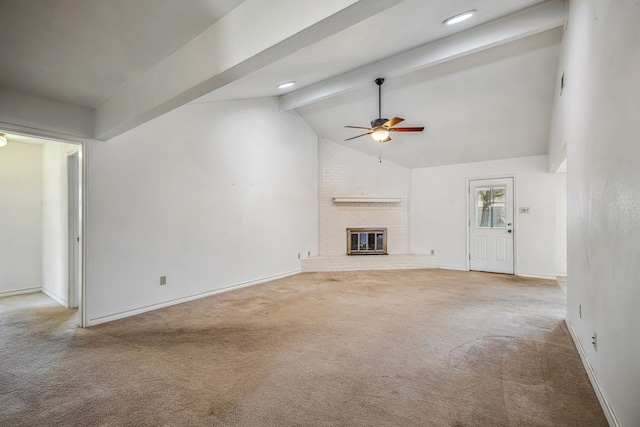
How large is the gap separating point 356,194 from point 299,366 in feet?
16.5

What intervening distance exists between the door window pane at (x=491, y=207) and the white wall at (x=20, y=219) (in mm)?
7916

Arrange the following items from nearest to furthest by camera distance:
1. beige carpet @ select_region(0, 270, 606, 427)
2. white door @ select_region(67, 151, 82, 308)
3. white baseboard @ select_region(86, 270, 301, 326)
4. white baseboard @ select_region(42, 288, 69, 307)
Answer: beige carpet @ select_region(0, 270, 606, 427)
white baseboard @ select_region(86, 270, 301, 326)
white door @ select_region(67, 151, 82, 308)
white baseboard @ select_region(42, 288, 69, 307)

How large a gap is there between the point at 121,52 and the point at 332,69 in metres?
2.80

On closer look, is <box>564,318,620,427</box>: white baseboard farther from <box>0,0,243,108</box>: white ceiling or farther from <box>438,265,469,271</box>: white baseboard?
<box>438,265,469,271</box>: white baseboard

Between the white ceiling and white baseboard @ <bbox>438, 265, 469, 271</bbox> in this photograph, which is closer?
the white ceiling

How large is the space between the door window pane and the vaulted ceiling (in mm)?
714

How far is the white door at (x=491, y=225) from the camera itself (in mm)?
6223

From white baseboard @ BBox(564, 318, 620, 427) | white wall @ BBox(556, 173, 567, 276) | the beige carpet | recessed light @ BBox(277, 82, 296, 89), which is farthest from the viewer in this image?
white wall @ BBox(556, 173, 567, 276)

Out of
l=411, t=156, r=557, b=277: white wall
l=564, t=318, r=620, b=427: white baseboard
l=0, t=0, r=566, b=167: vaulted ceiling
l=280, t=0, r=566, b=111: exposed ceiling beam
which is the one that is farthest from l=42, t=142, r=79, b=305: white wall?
l=411, t=156, r=557, b=277: white wall

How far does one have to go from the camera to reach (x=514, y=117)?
5.01m

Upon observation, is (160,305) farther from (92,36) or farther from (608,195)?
(608,195)

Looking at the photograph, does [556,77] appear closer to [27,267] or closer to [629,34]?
[629,34]

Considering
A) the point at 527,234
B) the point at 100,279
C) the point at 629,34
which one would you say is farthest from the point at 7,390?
the point at 527,234

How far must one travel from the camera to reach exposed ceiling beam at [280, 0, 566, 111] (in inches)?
126
